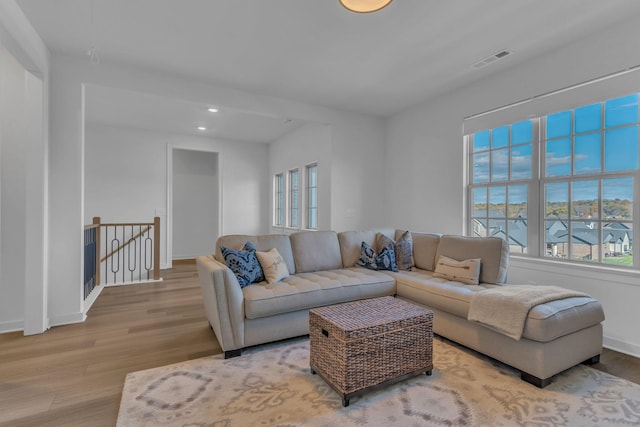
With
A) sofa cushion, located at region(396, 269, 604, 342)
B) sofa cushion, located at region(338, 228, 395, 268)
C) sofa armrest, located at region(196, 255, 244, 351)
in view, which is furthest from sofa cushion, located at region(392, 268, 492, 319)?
sofa armrest, located at region(196, 255, 244, 351)

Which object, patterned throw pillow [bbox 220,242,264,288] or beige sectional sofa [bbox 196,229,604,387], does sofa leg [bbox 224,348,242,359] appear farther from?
patterned throw pillow [bbox 220,242,264,288]

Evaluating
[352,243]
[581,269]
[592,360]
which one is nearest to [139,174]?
[352,243]

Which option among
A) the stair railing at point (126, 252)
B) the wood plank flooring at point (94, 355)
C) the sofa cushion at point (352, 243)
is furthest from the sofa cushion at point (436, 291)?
the stair railing at point (126, 252)

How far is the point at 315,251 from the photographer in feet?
11.4

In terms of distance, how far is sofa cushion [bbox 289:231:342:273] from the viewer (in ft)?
11.0

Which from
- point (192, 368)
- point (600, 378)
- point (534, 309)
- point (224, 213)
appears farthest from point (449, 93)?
point (224, 213)

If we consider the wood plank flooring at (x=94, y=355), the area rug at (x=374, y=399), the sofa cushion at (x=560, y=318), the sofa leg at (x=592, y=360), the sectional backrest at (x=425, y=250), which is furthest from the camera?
the sectional backrest at (x=425, y=250)

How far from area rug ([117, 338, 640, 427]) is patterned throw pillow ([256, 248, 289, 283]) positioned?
0.75 meters

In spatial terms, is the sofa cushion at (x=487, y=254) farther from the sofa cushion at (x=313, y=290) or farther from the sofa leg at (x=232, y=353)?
the sofa leg at (x=232, y=353)

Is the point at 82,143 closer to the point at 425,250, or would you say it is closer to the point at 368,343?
the point at 368,343

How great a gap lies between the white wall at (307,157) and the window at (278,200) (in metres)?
0.11

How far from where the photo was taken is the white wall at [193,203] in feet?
24.1

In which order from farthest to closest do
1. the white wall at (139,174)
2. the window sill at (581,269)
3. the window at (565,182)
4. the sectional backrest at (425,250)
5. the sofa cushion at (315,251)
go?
1. the white wall at (139,174)
2. the sectional backrest at (425,250)
3. the sofa cushion at (315,251)
4. the window at (565,182)
5. the window sill at (581,269)

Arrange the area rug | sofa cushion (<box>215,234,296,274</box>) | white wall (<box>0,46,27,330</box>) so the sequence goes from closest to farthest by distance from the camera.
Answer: the area rug, white wall (<box>0,46,27,330</box>), sofa cushion (<box>215,234,296,274</box>)
